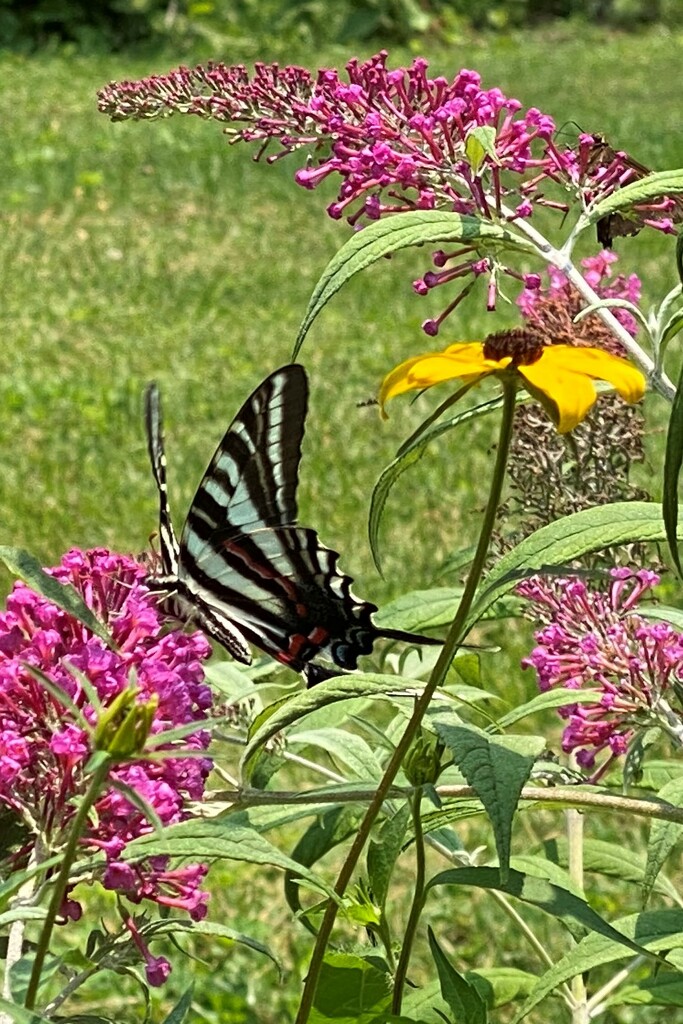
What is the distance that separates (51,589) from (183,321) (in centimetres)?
503

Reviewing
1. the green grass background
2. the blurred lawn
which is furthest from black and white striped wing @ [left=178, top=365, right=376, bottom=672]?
the blurred lawn

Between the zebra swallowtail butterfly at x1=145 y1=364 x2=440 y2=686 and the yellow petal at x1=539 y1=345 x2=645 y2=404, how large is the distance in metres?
0.54

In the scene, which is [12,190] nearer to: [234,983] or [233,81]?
[234,983]

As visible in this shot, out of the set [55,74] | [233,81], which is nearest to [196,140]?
[55,74]

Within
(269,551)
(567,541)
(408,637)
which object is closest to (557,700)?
A: (408,637)

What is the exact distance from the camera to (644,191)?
1030 mm

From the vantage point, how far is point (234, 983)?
2.43m

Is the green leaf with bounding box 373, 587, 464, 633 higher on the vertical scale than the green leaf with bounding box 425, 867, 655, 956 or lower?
higher

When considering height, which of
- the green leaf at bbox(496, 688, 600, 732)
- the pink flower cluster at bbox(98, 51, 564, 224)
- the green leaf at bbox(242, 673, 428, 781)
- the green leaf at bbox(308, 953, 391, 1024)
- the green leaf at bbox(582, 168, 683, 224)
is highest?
the pink flower cluster at bbox(98, 51, 564, 224)

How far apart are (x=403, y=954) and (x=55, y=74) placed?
974 centimetres

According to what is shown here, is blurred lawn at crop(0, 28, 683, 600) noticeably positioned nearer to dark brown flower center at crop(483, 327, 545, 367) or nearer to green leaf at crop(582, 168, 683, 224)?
green leaf at crop(582, 168, 683, 224)

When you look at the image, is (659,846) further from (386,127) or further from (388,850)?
(386,127)

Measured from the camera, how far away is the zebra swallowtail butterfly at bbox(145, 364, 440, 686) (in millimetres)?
1468

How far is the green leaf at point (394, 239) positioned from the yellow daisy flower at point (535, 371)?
0.11 m
